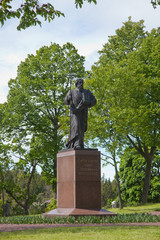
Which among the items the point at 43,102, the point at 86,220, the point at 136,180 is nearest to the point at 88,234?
the point at 86,220

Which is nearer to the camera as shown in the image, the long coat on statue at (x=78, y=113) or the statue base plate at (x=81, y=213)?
the statue base plate at (x=81, y=213)

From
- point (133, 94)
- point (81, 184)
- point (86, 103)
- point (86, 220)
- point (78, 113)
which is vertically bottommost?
point (86, 220)

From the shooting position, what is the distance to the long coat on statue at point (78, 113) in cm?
1420

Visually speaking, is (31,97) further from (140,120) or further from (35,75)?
(140,120)

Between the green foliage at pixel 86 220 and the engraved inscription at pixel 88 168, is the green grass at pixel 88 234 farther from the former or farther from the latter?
the engraved inscription at pixel 88 168

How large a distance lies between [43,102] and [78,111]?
51.1 ft

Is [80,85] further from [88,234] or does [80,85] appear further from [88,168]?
[88,234]

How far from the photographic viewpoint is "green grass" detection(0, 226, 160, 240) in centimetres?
828

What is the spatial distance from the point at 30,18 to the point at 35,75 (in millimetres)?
21183

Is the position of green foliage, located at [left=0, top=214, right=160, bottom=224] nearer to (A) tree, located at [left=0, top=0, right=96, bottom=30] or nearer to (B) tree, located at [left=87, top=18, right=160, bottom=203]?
(A) tree, located at [left=0, top=0, right=96, bottom=30]

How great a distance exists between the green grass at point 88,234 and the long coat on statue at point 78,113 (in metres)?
4.92

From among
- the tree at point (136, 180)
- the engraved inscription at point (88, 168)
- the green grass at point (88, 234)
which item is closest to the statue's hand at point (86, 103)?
the engraved inscription at point (88, 168)

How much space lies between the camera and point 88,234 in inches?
344

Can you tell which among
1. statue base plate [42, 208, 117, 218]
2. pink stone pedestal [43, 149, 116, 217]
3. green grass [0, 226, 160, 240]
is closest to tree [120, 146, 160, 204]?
pink stone pedestal [43, 149, 116, 217]
